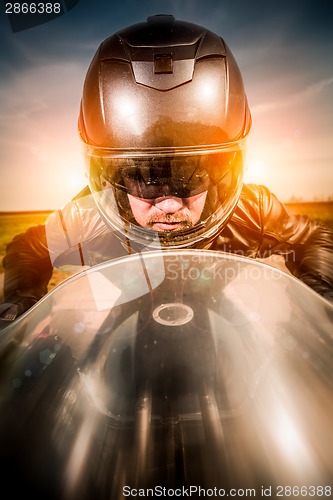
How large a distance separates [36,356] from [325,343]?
1.81 feet

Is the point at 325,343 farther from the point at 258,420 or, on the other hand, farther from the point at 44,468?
the point at 44,468

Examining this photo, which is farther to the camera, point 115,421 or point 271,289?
→ point 271,289

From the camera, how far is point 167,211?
1.58 metres

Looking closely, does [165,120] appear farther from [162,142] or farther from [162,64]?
[162,64]

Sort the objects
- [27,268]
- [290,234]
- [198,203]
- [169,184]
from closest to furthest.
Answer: [169,184] < [198,203] < [27,268] < [290,234]

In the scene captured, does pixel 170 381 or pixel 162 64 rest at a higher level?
pixel 162 64

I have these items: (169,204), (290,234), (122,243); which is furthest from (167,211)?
(290,234)

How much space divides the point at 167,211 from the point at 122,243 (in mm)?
441

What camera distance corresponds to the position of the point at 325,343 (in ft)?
2.03

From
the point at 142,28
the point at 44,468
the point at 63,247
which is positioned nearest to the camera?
the point at 44,468

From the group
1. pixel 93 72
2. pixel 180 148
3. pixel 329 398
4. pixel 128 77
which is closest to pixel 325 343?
pixel 329 398

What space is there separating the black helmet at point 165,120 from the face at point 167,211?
0.02m

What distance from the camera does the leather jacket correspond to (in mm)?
1957

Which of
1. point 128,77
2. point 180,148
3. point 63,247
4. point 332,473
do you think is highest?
point 128,77
